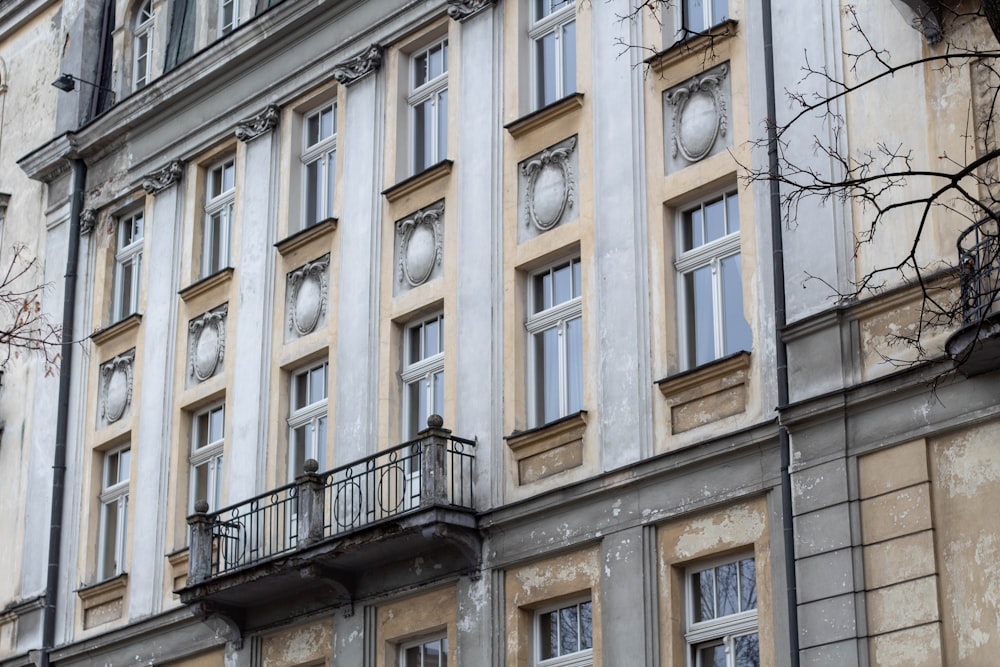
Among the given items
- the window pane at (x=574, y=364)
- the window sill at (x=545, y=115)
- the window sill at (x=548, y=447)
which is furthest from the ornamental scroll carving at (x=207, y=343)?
the window pane at (x=574, y=364)

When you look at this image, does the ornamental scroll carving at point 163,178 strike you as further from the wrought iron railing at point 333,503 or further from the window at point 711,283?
the window at point 711,283

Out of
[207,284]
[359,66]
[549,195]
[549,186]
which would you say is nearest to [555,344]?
[549,195]

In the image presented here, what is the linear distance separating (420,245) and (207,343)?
4.42 meters

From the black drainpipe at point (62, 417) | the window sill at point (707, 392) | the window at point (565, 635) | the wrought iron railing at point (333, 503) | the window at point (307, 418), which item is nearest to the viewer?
the window sill at point (707, 392)

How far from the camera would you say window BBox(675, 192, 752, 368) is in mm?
19578

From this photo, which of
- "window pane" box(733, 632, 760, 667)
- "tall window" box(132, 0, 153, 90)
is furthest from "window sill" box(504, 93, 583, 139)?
"tall window" box(132, 0, 153, 90)

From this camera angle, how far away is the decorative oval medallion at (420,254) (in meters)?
23.1

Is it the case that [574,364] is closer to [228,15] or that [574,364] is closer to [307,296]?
[307,296]

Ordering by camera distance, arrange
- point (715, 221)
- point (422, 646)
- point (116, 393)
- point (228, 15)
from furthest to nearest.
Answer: point (228, 15), point (116, 393), point (422, 646), point (715, 221)

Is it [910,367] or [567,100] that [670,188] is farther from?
[910,367]

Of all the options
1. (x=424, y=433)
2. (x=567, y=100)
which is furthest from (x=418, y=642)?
(x=567, y=100)

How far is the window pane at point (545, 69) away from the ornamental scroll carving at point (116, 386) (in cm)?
821

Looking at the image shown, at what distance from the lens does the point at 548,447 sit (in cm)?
2067

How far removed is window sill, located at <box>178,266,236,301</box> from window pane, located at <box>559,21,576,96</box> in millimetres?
6118
